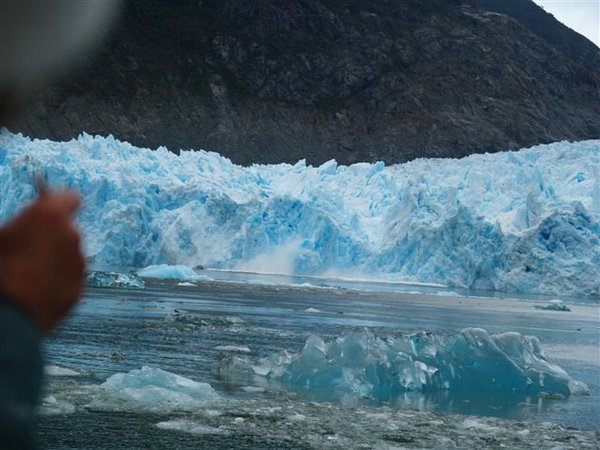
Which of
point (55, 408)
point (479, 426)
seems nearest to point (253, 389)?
point (479, 426)

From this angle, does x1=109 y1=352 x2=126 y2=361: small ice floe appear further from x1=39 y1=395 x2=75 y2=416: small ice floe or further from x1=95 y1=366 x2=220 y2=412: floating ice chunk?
x1=39 y1=395 x2=75 y2=416: small ice floe

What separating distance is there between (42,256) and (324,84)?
92.7 meters

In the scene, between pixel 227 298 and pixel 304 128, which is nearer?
pixel 227 298

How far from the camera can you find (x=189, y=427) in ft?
26.0

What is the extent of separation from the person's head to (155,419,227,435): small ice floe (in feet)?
23.5

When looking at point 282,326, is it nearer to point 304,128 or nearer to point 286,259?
point 286,259

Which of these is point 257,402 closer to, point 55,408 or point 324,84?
point 55,408

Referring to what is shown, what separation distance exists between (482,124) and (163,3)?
37.5m

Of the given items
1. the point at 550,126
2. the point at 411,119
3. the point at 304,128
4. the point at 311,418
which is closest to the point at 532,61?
the point at 550,126

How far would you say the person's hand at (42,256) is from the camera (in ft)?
2.57

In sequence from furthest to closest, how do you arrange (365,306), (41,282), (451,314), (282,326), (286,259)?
(286,259) → (365,306) → (451,314) → (282,326) → (41,282)

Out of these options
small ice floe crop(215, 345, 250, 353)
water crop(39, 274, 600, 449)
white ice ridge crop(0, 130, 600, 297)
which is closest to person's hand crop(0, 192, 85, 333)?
water crop(39, 274, 600, 449)

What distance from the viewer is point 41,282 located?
2.60 ft

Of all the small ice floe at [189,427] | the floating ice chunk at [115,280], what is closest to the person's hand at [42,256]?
the small ice floe at [189,427]
